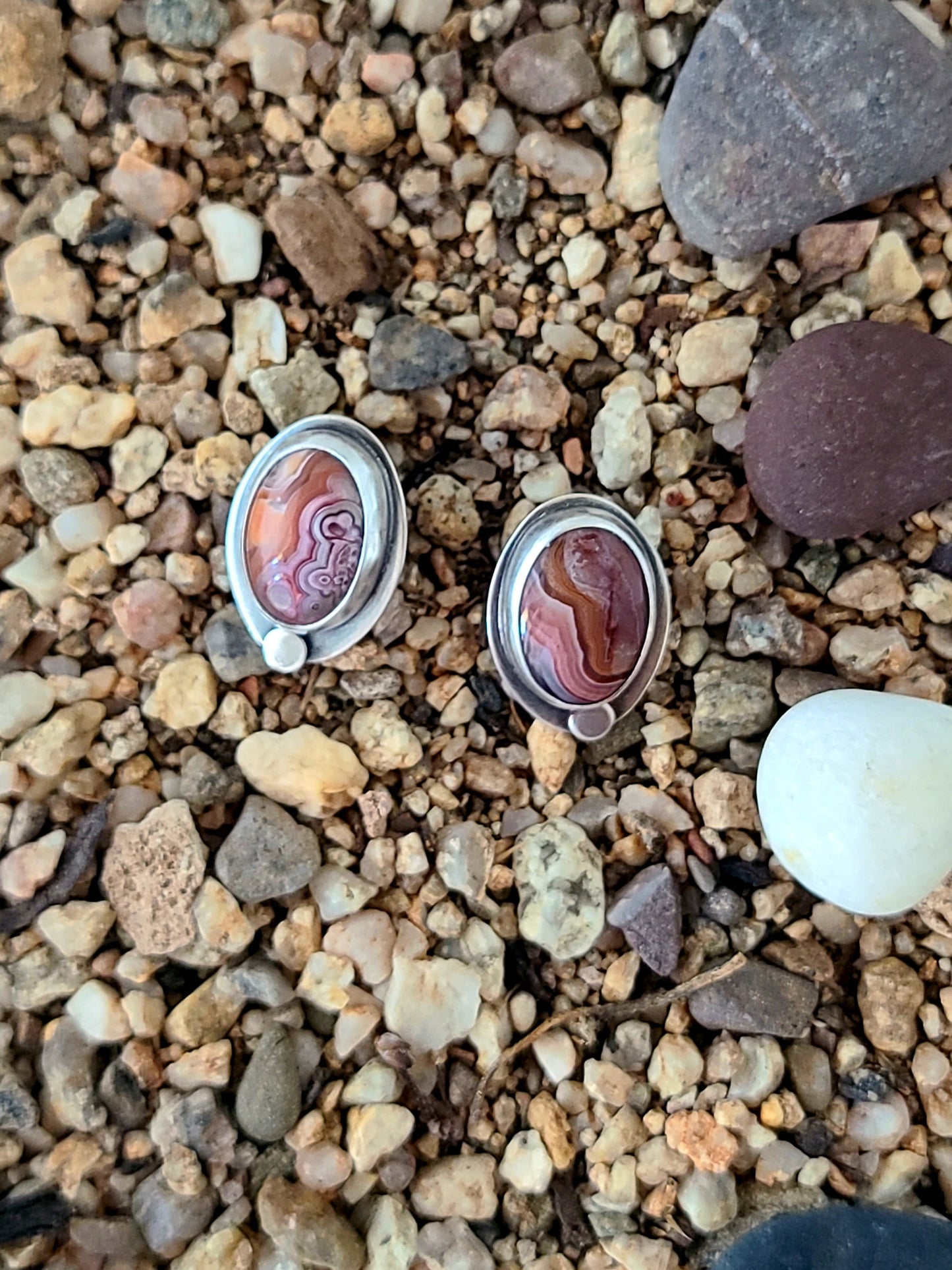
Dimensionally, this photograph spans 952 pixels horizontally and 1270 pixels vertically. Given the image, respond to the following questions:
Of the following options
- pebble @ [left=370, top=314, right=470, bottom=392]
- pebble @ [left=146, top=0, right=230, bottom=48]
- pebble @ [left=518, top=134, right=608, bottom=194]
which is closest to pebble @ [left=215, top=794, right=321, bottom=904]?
pebble @ [left=370, top=314, right=470, bottom=392]

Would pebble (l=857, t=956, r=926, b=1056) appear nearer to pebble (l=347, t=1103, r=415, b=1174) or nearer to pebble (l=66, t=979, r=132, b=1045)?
pebble (l=347, t=1103, r=415, b=1174)

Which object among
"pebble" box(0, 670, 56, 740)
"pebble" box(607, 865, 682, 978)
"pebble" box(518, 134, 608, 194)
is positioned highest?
"pebble" box(518, 134, 608, 194)

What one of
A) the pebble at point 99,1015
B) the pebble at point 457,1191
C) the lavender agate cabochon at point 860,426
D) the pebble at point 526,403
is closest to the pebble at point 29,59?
the pebble at point 526,403

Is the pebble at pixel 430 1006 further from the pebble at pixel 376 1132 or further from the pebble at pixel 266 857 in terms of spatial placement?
the pebble at pixel 266 857

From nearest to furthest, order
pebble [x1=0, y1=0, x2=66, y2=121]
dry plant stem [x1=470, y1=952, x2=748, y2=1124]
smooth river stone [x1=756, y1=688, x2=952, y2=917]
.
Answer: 1. smooth river stone [x1=756, y1=688, x2=952, y2=917]
2. dry plant stem [x1=470, y1=952, x2=748, y2=1124]
3. pebble [x1=0, y1=0, x2=66, y2=121]

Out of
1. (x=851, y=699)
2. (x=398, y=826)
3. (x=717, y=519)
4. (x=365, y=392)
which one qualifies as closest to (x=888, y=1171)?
(x=851, y=699)

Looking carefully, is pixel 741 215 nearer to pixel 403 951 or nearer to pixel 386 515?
pixel 386 515

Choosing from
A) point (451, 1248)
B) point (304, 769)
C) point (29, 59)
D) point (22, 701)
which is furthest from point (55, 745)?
point (29, 59)
